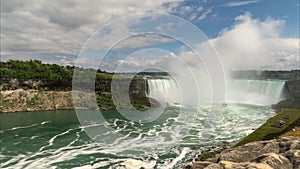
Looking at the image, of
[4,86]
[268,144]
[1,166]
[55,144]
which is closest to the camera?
[268,144]

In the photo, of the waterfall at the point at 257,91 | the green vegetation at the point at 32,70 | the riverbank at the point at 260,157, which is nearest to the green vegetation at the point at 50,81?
the green vegetation at the point at 32,70

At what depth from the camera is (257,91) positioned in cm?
6266

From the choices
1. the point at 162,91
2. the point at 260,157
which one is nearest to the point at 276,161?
the point at 260,157

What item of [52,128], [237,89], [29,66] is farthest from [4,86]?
[237,89]

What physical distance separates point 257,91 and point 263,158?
190ft

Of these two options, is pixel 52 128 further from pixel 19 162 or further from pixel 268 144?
pixel 268 144

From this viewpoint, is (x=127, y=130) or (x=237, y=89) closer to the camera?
(x=127, y=130)

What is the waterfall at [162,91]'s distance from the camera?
5724 centimetres

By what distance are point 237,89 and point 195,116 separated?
30752 millimetres

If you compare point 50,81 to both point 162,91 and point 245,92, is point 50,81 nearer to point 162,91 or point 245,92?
point 162,91

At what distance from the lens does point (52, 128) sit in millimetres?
36188

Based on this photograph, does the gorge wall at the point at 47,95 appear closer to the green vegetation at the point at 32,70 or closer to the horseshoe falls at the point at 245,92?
the green vegetation at the point at 32,70

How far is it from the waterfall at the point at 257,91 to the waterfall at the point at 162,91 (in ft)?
50.1

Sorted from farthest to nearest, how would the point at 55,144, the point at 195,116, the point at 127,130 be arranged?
Answer: the point at 195,116, the point at 127,130, the point at 55,144
